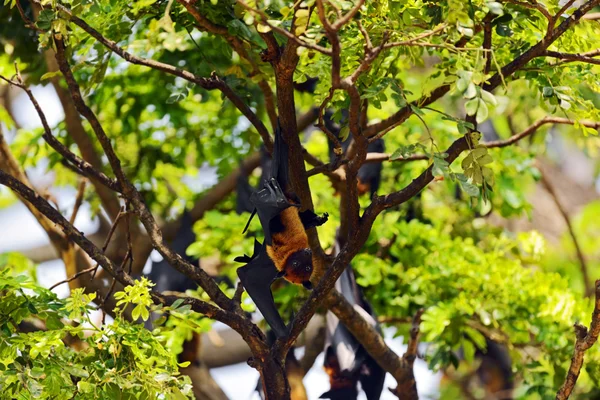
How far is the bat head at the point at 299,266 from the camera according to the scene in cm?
386

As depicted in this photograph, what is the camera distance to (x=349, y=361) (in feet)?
18.1

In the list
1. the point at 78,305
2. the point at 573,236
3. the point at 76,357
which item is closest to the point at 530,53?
the point at 78,305

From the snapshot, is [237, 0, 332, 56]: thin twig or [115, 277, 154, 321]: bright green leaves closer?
[237, 0, 332, 56]: thin twig

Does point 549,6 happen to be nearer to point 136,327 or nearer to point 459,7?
point 459,7

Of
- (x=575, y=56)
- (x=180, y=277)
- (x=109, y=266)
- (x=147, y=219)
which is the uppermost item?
(x=180, y=277)

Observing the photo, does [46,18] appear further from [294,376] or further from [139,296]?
[294,376]


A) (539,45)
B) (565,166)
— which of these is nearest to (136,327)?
(539,45)

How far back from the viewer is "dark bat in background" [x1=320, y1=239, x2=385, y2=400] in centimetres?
549

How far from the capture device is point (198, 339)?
6.25m

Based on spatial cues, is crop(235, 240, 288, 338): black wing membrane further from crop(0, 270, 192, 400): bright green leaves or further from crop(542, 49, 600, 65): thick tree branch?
crop(542, 49, 600, 65): thick tree branch

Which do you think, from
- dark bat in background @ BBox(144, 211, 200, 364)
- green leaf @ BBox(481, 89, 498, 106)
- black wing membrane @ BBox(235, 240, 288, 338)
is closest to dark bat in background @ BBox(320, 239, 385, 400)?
dark bat in background @ BBox(144, 211, 200, 364)

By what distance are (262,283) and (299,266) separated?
335mm

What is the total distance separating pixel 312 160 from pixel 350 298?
1136 millimetres

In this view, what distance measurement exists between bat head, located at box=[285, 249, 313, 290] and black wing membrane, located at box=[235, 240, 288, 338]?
0.22 m
